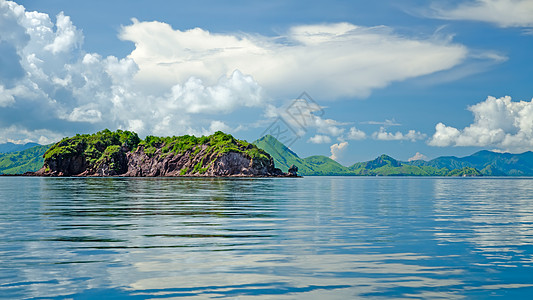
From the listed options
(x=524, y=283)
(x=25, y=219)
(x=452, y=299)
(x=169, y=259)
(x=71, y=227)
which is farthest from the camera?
(x=25, y=219)

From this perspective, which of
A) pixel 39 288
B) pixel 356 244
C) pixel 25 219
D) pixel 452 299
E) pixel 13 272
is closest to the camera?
pixel 452 299

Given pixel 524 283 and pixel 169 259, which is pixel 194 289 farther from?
pixel 524 283

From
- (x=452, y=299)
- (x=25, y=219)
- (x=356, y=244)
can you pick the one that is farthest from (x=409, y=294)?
(x=25, y=219)

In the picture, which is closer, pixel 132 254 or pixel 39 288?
pixel 39 288

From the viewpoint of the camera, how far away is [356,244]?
23406 mm

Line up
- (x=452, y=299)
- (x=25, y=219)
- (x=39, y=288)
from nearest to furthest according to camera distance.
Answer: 1. (x=452, y=299)
2. (x=39, y=288)
3. (x=25, y=219)

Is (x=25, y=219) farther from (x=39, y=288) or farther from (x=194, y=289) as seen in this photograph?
(x=194, y=289)

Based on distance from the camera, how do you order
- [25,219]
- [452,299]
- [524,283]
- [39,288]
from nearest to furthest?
[452,299], [39,288], [524,283], [25,219]

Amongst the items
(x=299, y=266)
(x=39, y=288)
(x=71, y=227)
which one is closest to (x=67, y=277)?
(x=39, y=288)

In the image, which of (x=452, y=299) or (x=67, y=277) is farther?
(x=67, y=277)

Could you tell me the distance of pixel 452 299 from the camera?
522 inches

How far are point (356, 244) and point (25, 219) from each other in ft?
91.0

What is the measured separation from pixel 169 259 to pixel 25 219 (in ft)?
75.1

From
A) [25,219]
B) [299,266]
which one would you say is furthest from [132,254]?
[25,219]
